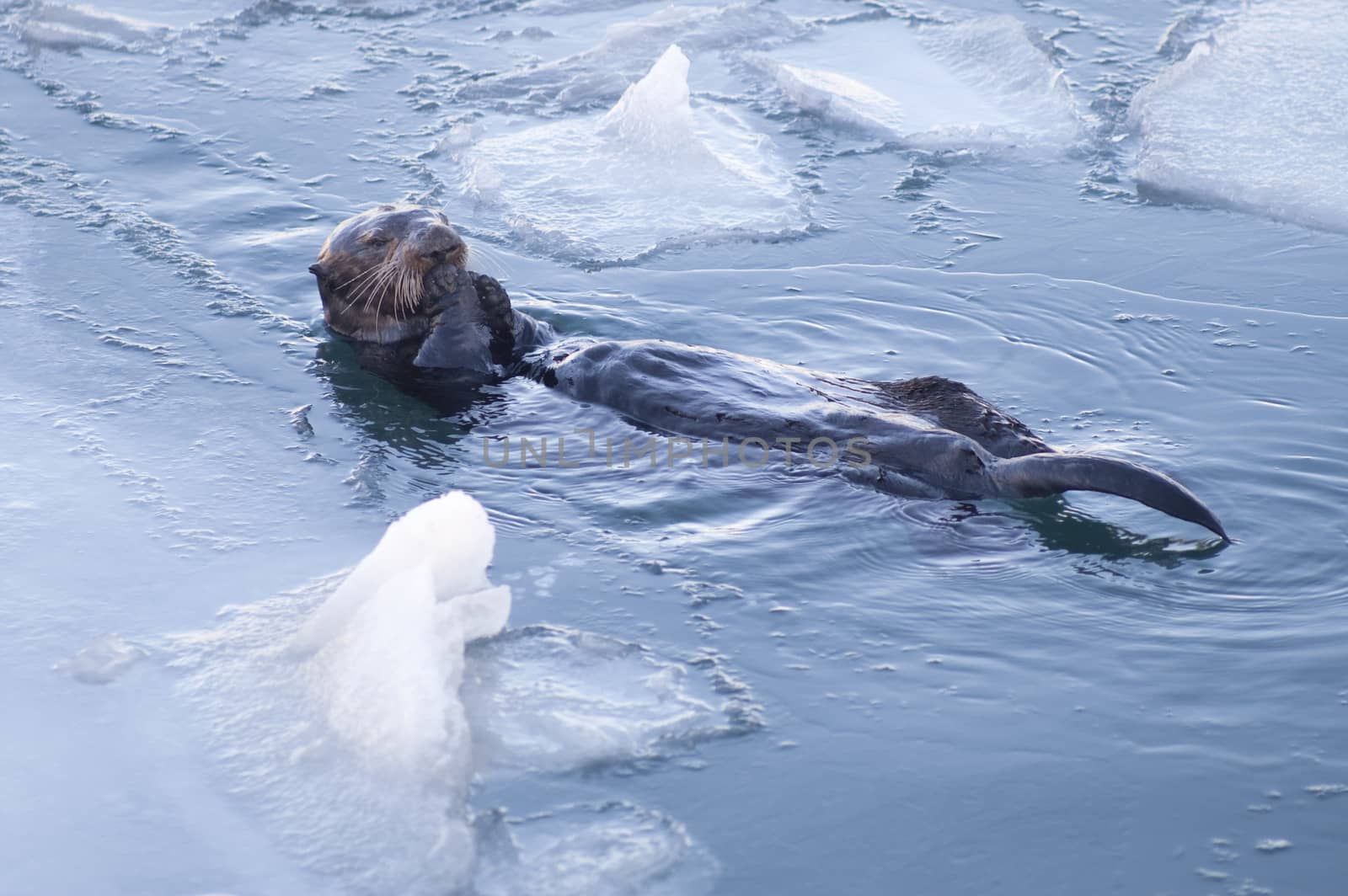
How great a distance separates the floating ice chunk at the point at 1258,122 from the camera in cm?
645

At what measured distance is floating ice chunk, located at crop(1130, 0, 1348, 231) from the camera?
6.45m

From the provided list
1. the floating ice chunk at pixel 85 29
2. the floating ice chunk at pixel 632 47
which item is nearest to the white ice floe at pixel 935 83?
the floating ice chunk at pixel 632 47

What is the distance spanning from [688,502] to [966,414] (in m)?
0.94

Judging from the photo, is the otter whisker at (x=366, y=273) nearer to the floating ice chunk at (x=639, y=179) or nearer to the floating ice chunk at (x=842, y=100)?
the floating ice chunk at (x=639, y=179)

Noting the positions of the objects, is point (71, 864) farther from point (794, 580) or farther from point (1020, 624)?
point (1020, 624)

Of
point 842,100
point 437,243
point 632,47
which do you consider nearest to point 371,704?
point 437,243

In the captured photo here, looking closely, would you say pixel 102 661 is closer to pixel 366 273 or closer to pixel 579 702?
pixel 579 702

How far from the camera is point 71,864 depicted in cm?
285

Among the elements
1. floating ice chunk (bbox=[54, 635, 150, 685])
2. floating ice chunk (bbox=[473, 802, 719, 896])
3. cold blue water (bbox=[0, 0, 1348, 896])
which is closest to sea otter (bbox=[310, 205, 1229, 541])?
cold blue water (bbox=[0, 0, 1348, 896])

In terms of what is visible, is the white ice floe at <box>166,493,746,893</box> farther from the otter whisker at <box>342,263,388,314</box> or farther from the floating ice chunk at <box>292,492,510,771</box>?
the otter whisker at <box>342,263,388,314</box>

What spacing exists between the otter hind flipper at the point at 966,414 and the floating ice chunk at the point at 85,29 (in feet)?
20.8

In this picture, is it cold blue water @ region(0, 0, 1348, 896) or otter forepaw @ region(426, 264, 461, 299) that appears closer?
cold blue water @ region(0, 0, 1348, 896)

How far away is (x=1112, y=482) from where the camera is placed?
3711 millimetres

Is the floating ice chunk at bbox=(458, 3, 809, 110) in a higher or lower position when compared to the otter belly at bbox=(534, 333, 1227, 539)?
higher
